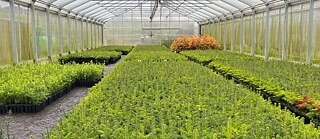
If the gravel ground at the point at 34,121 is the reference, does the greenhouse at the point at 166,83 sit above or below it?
above

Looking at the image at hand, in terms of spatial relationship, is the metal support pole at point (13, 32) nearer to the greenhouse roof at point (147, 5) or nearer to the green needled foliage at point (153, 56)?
the greenhouse roof at point (147, 5)

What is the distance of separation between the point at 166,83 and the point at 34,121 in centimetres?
264

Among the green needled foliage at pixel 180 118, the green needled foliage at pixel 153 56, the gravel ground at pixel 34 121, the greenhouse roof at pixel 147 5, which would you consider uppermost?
the greenhouse roof at pixel 147 5

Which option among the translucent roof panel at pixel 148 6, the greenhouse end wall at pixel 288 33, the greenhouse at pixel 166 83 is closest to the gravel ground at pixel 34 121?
the greenhouse at pixel 166 83

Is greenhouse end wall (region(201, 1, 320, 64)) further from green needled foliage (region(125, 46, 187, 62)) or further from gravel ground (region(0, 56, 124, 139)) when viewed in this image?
gravel ground (region(0, 56, 124, 139))

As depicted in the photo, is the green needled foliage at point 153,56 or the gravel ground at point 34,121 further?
the green needled foliage at point 153,56

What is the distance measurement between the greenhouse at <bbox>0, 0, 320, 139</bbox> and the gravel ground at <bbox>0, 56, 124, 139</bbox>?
0.02m

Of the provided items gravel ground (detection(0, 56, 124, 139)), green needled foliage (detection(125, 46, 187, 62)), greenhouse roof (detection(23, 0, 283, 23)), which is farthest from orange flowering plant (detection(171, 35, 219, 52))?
gravel ground (detection(0, 56, 124, 139))

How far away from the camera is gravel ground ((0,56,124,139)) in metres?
5.41

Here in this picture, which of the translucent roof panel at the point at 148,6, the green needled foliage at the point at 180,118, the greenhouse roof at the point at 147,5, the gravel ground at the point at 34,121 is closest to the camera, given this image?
the green needled foliage at the point at 180,118

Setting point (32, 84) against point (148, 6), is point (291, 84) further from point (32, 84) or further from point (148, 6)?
point (148, 6)

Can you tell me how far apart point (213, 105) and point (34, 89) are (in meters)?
4.23

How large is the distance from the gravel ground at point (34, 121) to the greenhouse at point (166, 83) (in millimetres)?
19

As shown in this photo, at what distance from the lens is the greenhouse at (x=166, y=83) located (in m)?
3.43
